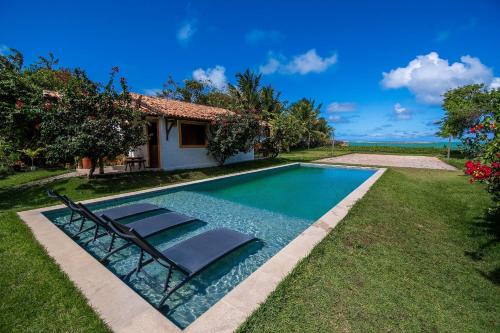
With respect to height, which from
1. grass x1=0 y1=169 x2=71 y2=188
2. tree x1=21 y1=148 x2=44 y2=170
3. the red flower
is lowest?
grass x1=0 y1=169 x2=71 y2=188

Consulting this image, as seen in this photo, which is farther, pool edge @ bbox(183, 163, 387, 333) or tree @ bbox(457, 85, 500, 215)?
tree @ bbox(457, 85, 500, 215)

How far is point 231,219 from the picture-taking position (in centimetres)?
657

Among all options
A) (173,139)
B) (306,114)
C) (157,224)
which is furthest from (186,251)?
(306,114)

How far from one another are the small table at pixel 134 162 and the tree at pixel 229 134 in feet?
13.4

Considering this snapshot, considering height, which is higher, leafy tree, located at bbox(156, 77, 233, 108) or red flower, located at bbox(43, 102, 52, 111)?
leafy tree, located at bbox(156, 77, 233, 108)

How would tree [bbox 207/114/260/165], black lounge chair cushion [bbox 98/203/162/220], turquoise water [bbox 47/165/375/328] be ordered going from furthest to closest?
1. tree [bbox 207/114/260/165]
2. black lounge chair cushion [bbox 98/203/162/220]
3. turquoise water [bbox 47/165/375/328]

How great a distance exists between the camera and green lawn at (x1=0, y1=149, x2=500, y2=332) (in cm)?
248

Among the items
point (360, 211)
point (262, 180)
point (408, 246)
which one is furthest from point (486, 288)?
point (262, 180)

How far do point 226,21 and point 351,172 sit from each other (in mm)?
18025

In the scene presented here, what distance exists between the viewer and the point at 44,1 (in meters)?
14.0

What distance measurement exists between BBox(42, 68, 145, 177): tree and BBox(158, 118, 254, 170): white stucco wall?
3.00m

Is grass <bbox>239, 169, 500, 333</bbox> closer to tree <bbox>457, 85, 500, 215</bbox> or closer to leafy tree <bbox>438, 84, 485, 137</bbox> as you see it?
tree <bbox>457, 85, 500, 215</bbox>

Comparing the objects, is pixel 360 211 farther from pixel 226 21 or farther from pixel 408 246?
pixel 226 21

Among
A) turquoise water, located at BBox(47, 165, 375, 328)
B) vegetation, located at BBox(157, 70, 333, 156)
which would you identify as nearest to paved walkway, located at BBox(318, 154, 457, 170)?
vegetation, located at BBox(157, 70, 333, 156)
